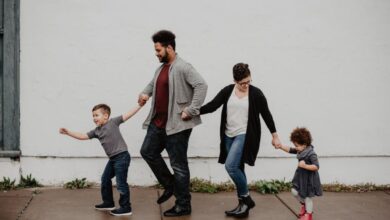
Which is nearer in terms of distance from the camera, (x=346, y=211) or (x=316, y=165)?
(x=316, y=165)

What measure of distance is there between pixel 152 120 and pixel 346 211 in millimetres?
2347

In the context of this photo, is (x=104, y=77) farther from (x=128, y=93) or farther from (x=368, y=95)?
(x=368, y=95)

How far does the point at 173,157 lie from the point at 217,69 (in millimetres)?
1643

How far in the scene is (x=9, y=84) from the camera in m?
6.54

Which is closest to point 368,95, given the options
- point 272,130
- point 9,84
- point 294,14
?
point 294,14

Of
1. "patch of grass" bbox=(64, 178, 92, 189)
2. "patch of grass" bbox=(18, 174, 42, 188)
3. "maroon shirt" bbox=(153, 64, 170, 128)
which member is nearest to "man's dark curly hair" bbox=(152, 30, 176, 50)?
"maroon shirt" bbox=(153, 64, 170, 128)

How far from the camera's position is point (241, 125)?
5.49 metres

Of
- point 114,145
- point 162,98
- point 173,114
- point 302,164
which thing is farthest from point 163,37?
point 302,164

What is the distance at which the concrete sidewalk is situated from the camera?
5629 mm

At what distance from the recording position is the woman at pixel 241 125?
5441 millimetres

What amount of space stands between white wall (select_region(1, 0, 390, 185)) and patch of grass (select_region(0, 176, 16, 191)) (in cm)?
22

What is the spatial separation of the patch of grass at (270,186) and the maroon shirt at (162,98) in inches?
70.4

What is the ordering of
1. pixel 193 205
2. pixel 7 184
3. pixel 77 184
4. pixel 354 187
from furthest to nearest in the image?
→ 1. pixel 354 187
2. pixel 77 184
3. pixel 7 184
4. pixel 193 205

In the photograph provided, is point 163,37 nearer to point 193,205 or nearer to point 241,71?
point 241,71
